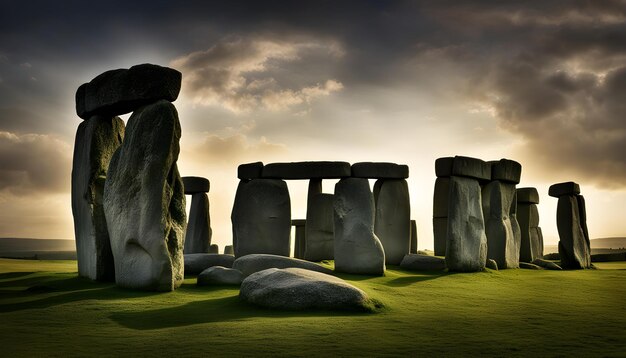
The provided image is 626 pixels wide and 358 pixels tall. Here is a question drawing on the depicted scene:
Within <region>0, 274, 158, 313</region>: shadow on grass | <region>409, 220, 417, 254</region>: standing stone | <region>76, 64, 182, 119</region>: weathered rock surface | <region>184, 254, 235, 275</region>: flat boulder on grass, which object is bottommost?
<region>0, 274, 158, 313</region>: shadow on grass

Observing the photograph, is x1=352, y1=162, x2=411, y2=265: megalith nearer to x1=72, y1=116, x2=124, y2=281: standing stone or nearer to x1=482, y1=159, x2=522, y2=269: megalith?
x1=482, y1=159, x2=522, y2=269: megalith

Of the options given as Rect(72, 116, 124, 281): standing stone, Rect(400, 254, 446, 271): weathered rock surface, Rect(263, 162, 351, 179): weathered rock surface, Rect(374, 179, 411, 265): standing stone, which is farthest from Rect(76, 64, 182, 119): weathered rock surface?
Rect(374, 179, 411, 265): standing stone

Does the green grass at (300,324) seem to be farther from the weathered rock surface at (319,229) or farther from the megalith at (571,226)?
the weathered rock surface at (319,229)

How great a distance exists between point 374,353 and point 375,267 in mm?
9262

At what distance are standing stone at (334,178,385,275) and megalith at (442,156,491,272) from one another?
2152mm

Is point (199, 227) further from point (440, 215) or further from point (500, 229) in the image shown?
point (500, 229)

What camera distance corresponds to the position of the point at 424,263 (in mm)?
17922

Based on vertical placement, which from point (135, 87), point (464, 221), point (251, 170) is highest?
point (135, 87)

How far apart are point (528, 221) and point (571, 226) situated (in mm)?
2986

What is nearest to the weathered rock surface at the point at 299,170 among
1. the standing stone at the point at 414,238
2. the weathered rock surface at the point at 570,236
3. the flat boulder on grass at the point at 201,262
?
the flat boulder on grass at the point at 201,262

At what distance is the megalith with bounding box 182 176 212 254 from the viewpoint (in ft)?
74.5

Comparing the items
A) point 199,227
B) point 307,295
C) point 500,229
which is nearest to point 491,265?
point 500,229

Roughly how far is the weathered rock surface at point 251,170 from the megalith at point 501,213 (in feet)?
24.6

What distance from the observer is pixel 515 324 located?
8727 millimetres
